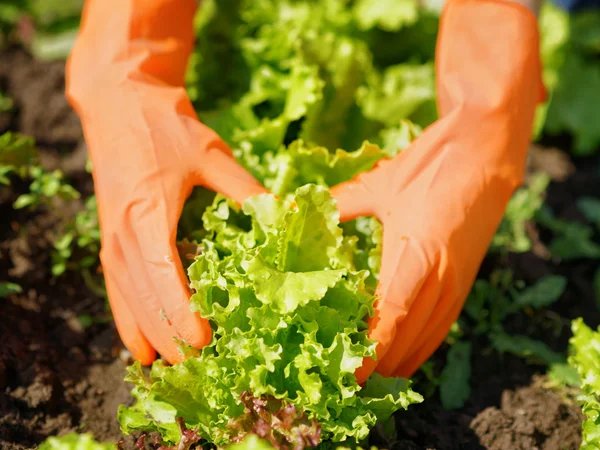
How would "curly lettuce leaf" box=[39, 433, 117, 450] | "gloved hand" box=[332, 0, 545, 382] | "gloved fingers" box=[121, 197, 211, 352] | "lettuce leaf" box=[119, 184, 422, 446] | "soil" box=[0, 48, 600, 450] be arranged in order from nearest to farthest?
"curly lettuce leaf" box=[39, 433, 117, 450], "lettuce leaf" box=[119, 184, 422, 446], "gloved fingers" box=[121, 197, 211, 352], "gloved hand" box=[332, 0, 545, 382], "soil" box=[0, 48, 600, 450]

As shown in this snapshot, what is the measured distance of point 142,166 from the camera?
2.37 m

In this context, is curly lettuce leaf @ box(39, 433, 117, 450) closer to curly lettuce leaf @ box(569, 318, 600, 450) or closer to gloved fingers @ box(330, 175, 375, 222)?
gloved fingers @ box(330, 175, 375, 222)

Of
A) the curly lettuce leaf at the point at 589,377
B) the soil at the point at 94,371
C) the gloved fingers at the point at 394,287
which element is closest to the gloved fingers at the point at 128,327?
the soil at the point at 94,371

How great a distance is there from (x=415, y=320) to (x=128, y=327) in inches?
40.8

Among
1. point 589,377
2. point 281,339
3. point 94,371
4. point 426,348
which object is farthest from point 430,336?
point 94,371

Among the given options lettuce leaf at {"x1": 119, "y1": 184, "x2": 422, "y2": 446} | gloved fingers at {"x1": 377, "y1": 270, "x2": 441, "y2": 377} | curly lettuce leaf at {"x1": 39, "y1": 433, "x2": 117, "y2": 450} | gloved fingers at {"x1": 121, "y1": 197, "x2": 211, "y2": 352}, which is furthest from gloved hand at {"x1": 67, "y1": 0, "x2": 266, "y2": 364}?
gloved fingers at {"x1": 377, "y1": 270, "x2": 441, "y2": 377}

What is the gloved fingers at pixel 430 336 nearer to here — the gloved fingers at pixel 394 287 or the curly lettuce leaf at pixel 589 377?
the gloved fingers at pixel 394 287

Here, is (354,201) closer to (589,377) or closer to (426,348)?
(426,348)

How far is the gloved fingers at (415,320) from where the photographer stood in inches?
92.3

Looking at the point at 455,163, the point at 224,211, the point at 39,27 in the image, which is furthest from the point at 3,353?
the point at 39,27

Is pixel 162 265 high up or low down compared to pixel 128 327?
up

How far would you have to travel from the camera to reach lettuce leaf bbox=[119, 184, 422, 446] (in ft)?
6.68

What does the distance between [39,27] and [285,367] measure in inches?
128

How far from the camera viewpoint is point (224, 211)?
2.42m
